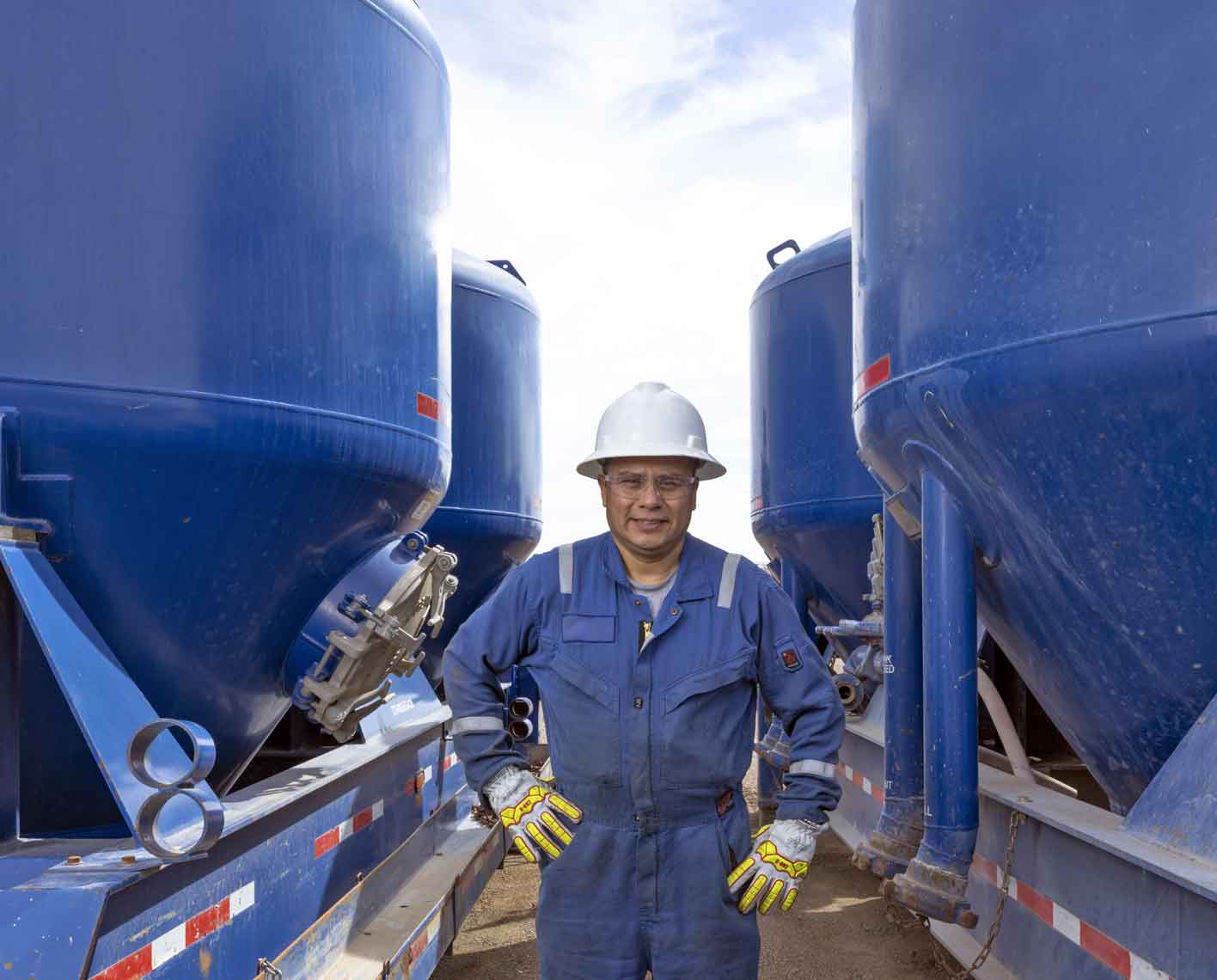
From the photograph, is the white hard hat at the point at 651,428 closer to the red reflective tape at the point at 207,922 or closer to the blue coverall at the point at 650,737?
the blue coverall at the point at 650,737

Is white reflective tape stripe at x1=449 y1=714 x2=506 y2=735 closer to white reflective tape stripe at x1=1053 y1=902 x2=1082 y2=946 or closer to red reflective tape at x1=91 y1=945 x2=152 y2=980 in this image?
red reflective tape at x1=91 y1=945 x2=152 y2=980

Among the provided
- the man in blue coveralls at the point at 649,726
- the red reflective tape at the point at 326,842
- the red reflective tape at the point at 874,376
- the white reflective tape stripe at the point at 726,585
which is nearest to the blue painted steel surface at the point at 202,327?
the red reflective tape at the point at 326,842

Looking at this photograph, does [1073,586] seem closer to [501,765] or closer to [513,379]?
[501,765]

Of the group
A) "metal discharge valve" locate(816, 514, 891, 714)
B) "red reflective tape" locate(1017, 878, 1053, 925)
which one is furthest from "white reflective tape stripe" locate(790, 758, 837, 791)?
"metal discharge valve" locate(816, 514, 891, 714)

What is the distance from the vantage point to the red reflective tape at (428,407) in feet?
12.5

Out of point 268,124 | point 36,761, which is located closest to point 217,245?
point 268,124

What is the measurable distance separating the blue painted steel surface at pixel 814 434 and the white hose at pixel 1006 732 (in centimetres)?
247

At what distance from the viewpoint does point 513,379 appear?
6.86 metres

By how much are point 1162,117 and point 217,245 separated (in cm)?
231

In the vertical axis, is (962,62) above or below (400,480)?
above

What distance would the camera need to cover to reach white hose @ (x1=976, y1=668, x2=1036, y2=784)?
3.80 metres

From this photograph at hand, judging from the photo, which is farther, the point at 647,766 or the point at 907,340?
the point at 907,340

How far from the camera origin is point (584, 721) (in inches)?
92.7

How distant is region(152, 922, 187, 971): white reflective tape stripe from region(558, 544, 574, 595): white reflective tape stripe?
45.0 inches
